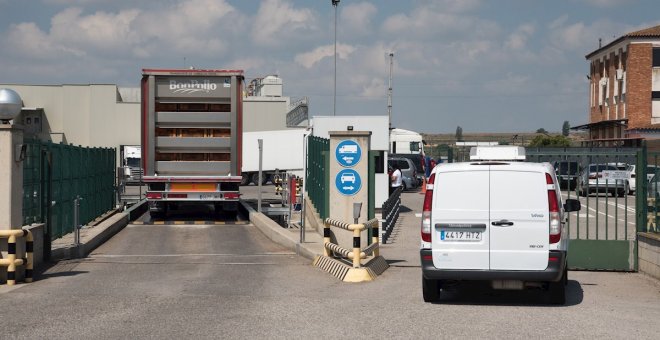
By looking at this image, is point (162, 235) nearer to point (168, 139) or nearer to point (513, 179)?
Result: point (168, 139)

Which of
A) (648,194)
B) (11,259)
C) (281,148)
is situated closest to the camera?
(11,259)

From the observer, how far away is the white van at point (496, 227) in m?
11.7

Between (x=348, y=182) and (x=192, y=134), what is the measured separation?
427 inches

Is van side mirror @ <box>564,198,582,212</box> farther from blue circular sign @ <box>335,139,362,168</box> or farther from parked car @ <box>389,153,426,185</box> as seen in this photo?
parked car @ <box>389,153,426,185</box>

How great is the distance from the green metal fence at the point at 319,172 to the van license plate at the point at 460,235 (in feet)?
22.7

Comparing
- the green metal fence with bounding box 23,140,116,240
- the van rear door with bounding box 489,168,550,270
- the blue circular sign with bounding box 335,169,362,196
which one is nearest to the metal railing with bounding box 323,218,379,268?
the blue circular sign with bounding box 335,169,362,196

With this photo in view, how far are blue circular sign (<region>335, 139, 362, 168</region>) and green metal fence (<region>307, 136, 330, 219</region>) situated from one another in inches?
76.8

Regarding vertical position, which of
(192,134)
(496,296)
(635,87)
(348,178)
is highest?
(635,87)

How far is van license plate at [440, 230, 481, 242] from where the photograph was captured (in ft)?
38.8

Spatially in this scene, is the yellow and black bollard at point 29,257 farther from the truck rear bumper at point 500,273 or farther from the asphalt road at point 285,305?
the truck rear bumper at point 500,273

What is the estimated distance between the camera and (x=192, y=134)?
87.2ft

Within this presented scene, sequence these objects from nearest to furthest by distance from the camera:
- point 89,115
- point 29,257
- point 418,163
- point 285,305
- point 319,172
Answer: point 285,305 → point 29,257 → point 319,172 → point 418,163 → point 89,115

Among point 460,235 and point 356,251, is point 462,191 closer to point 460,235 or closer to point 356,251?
point 460,235

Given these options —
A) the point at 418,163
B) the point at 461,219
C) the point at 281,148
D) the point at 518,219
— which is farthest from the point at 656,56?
the point at 461,219
